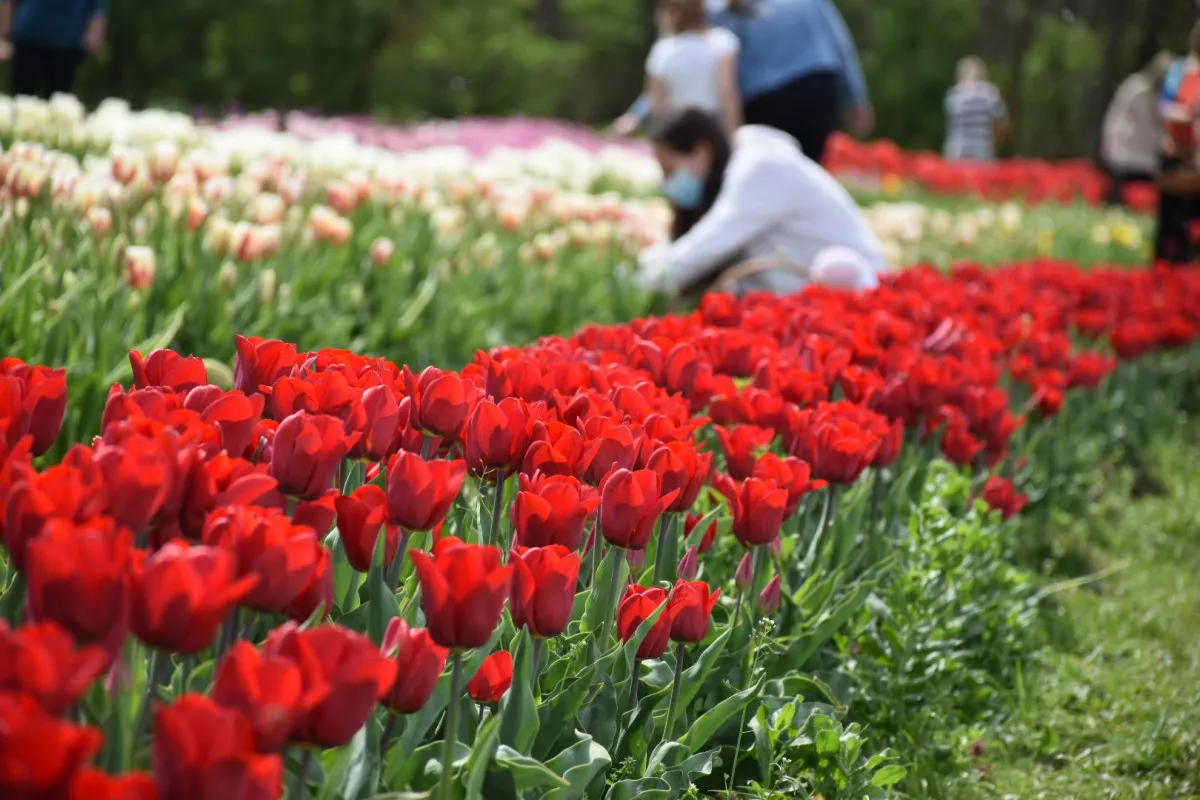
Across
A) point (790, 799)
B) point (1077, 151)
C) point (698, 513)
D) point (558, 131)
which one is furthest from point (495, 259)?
point (1077, 151)

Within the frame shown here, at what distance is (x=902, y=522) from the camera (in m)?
2.93

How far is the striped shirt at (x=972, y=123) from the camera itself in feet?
57.0

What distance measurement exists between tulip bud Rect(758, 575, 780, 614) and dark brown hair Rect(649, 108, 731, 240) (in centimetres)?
372

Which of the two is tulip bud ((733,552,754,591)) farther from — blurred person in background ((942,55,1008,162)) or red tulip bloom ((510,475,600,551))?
blurred person in background ((942,55,1008,162))

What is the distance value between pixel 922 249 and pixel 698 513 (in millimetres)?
7270

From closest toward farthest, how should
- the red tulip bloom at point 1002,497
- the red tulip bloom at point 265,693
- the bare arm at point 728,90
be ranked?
the red tulip bloom at point 265,693 < the red tulip bloom at point 1002,497 < the bare arm at point 728,90

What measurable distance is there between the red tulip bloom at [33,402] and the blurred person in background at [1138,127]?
13.5 metres

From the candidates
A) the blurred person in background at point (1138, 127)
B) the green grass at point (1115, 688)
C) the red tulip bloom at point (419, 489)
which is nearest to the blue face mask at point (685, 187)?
the green grass at point (1115, 688)

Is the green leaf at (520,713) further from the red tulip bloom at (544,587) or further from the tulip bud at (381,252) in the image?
the tulip bud at (381,252)

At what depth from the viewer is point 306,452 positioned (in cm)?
139

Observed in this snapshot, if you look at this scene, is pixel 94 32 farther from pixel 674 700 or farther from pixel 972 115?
pixel 972 115

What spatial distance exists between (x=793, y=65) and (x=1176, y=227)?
295 centimetres

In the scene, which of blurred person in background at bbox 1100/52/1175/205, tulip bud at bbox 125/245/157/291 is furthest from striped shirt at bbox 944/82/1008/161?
tulip bud at bbox 125/245/157/291

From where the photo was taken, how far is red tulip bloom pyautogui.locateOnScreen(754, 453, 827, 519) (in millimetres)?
1969
